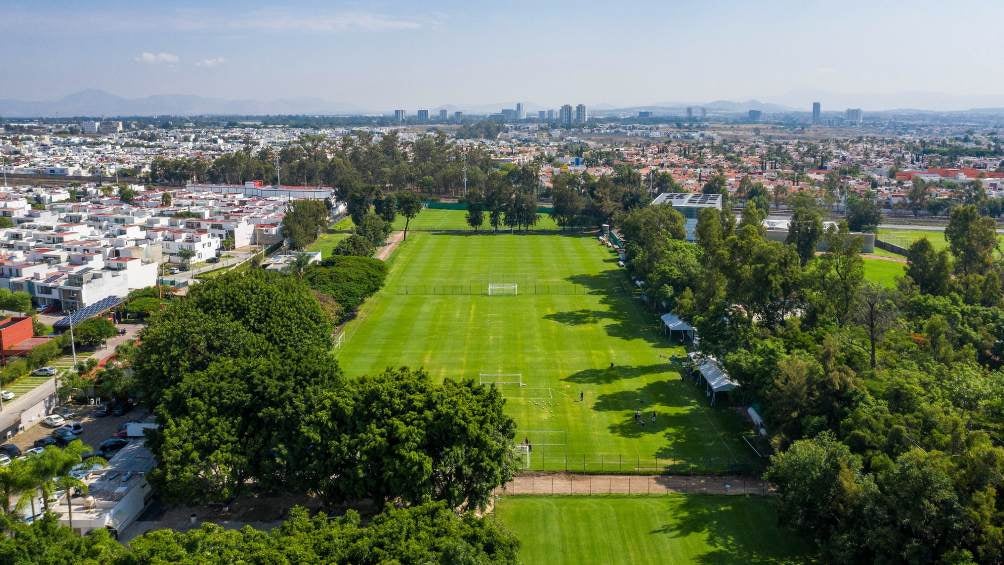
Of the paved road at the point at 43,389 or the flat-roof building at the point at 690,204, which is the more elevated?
the flat-roof building at the point at 690,204

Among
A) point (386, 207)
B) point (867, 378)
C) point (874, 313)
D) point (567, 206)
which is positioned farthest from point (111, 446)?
point (567, 206)

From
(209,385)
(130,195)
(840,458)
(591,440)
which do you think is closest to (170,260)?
(130,195)

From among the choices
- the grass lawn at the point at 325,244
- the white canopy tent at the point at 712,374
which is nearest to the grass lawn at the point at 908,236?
the white canopy tent at the point at 712,374

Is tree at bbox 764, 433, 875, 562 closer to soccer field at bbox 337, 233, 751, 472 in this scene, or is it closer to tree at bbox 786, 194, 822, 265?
soccer field at bbox 337, 233, 751, 472

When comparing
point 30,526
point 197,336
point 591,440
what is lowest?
point 591,440

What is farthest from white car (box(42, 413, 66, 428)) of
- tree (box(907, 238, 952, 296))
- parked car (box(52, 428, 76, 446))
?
tree (box(907, 238, 952, 296))

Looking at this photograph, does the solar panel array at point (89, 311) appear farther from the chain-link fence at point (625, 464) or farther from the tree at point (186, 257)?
the chain-link fence at point (625, 464)

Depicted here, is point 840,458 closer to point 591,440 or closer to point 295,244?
point 591,440
